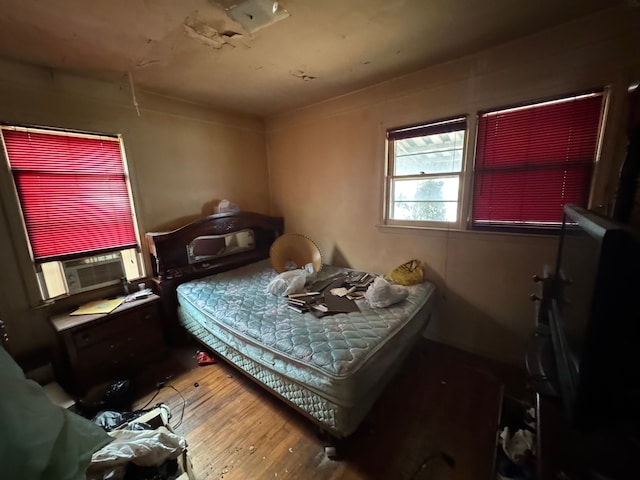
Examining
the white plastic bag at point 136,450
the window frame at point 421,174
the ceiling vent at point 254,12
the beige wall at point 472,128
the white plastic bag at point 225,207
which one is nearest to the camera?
the white plastic bag at point 136,450

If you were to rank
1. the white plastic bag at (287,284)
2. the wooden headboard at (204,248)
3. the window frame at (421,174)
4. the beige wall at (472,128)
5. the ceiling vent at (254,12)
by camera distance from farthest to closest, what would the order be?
the wooden headboard at (204,248) → the white plastic bag at (287,284) → the window frame at (421,174) → the beige wall at (472,128) → the ceiling vent at (254,12)

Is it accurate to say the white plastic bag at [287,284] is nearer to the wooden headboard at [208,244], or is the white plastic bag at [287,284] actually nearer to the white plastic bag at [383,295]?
the white plastic bag at [383,295]

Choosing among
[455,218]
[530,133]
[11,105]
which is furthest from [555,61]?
[11,105]

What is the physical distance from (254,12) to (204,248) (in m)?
2.18

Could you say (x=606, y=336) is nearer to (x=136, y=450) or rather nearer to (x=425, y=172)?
(x=136, y=450)

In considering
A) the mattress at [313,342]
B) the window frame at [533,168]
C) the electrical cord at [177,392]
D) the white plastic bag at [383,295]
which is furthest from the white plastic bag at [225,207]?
the window frame at [533,168]

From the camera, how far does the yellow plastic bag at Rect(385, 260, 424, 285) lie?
2.26 meters

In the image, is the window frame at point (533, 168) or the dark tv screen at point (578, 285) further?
the window frame at point (533, 168)

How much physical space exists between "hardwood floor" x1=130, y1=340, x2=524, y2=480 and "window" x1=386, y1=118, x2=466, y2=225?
4.35ft

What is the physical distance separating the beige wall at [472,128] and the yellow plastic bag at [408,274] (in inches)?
5.2

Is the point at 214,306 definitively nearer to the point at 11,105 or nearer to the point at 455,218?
the point at 11,105

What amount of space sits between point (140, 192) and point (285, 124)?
182cm

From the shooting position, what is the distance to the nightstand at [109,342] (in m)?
1.86

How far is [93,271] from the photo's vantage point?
2.23m
